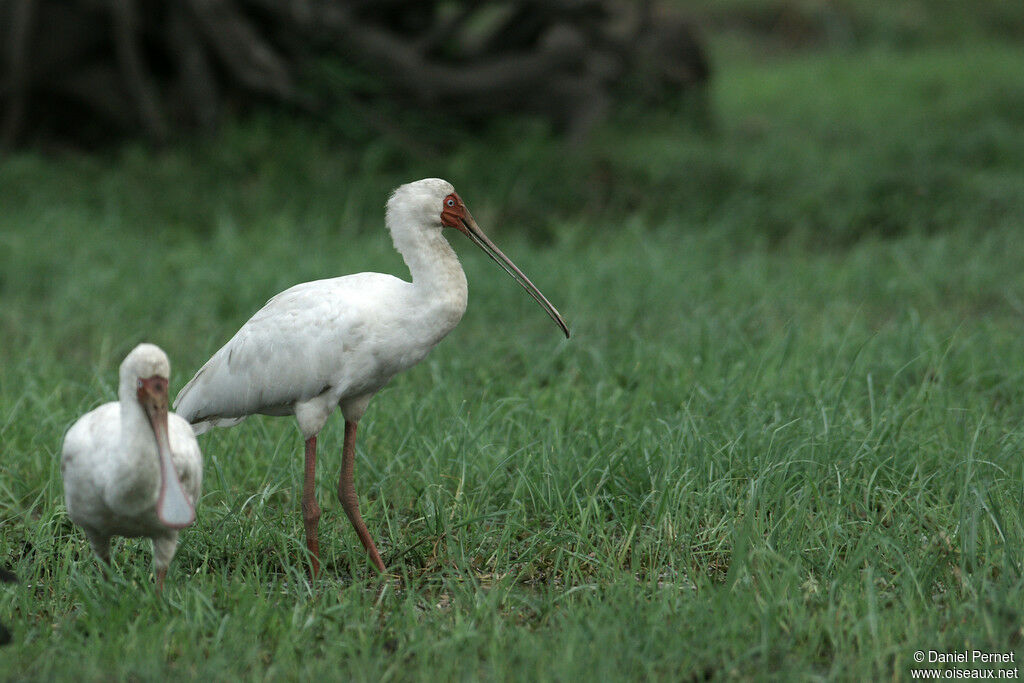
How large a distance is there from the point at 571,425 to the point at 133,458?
195 centimetres

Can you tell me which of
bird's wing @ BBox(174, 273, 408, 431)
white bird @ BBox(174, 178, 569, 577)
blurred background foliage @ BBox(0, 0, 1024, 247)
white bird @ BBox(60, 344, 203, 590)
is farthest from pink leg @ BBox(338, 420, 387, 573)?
blurred background foliage @ BBox(0, 0, 1024, 247)

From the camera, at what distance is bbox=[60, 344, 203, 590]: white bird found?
10.7 feet

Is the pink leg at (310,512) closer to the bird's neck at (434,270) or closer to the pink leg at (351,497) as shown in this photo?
the pink leg at (351,497)

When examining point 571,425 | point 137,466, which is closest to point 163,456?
point 137,466

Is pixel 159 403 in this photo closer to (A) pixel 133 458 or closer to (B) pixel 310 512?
→ (A) pixel 133 458

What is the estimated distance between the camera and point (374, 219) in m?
8.91

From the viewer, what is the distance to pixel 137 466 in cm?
331

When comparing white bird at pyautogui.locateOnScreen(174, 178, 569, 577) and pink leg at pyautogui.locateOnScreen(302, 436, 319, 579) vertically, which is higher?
white bird at pyautogui.locateOnScreen(174, 178, 569, 577)

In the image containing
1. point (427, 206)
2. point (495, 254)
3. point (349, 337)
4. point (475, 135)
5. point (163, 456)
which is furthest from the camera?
point (475, 135)

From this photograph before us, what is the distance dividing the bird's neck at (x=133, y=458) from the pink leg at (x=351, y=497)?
0.81 metres

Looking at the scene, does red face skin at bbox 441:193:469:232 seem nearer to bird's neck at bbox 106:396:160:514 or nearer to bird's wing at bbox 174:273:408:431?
bird's wing at bbox 174:273:408:431

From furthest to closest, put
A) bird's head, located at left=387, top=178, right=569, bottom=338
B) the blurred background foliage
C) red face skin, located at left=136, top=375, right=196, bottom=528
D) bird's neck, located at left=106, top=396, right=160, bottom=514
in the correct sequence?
the blurred background foliage → bird's head, located at left=387, top=178, right=569, bottom=338 → bird's neck, located at left=106, top=396, right=160, bottom=514 → red face skin, located at left=136, top=375, right=196, bottom=528

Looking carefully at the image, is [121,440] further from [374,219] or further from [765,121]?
[765,121]

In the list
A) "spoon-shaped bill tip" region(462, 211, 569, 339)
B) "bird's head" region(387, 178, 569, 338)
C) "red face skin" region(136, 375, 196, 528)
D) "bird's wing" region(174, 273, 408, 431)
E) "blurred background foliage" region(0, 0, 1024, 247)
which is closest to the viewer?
"red face skin" region(136, 375, 196, 528)
